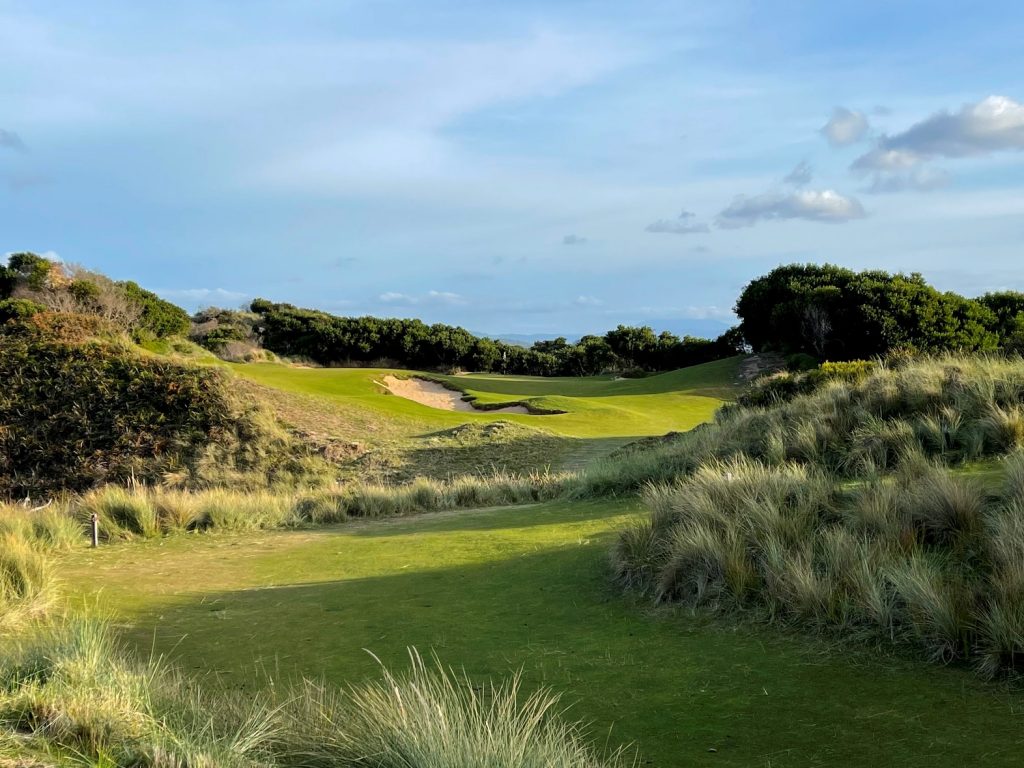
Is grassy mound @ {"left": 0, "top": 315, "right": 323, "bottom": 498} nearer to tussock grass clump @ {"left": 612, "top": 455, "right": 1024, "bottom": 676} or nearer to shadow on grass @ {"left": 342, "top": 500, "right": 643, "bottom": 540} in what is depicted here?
shadow on grass @ {"left": 342, "top": 500, "right": 643, "bottom": 540}

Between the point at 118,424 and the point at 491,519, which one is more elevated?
the point at 118,424

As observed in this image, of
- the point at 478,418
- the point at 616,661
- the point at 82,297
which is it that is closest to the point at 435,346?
the point at 82,297

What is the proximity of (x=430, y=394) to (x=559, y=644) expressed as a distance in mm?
32346

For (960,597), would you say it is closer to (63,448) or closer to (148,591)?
(148,591)

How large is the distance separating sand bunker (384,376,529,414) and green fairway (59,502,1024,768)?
25.3 meters

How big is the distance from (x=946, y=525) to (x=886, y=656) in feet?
5.84

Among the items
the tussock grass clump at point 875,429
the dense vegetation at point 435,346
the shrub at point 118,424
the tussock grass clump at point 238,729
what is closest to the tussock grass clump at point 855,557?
the tussock grass clump at point 875,429

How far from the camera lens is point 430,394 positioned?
3719cm

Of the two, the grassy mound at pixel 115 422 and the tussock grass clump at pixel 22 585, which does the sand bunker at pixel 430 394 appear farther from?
the tussock grass clump at pixel 22 585

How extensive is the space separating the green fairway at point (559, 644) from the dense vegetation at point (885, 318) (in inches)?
1242

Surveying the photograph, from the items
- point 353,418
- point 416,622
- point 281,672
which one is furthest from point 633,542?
point 353,418

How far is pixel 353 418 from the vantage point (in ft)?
87.7

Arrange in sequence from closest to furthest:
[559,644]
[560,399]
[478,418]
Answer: [559,644] → [478,418] → [560,399]

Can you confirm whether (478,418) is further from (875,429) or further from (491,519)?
(875,429)
